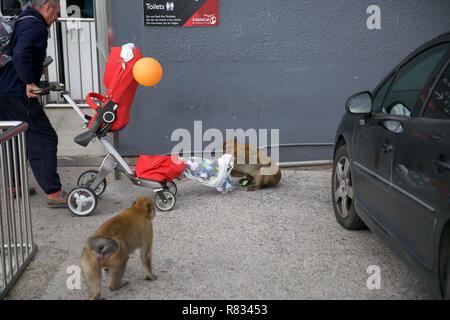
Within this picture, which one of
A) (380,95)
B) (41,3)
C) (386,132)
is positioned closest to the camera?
(386,132)

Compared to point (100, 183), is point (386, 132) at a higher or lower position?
higher

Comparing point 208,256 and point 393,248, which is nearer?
point 393,248

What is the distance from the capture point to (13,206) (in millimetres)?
3746

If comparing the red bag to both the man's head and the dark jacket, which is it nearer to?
the dark jacket

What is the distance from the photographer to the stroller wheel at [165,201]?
206 inches

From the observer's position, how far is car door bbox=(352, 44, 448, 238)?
3566 mm

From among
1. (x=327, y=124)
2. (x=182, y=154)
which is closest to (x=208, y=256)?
(x=182, y=154)

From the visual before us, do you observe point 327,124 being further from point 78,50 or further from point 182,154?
point 78,50

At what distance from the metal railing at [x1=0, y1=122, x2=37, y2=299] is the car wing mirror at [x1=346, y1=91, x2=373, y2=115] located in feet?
8.46

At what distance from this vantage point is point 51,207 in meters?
5.33

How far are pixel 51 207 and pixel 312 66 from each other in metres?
3.89

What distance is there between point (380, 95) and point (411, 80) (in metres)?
0.48

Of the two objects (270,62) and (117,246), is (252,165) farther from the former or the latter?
(117,246)

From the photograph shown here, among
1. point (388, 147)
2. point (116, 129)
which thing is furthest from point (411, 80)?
point (116, 129)
